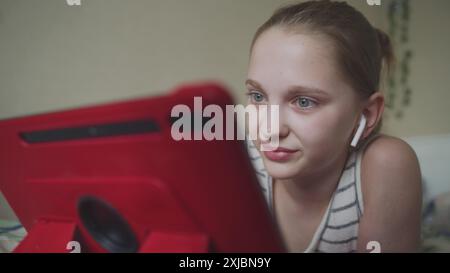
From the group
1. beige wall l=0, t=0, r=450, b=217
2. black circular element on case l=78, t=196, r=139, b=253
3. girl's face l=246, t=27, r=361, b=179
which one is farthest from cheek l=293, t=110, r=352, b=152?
black circular element on case l=78, t=196, r=139, b=253

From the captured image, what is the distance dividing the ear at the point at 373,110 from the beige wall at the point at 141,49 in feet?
0.23

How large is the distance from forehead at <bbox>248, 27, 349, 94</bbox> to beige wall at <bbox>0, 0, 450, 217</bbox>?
76 millimetres

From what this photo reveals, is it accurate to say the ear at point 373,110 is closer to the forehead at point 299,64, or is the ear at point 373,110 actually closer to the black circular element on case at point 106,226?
the forehead at point 299,64

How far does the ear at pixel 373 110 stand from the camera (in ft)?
2.03

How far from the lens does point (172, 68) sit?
0.66 m

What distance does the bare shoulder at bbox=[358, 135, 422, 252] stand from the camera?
0.59 m

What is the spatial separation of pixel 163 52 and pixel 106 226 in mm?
332

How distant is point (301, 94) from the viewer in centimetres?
55

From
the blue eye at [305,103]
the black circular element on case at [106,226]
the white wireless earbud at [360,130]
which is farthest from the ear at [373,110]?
the black circular element on case at [106,226]

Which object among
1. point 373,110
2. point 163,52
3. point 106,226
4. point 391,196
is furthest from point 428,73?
point 106,226

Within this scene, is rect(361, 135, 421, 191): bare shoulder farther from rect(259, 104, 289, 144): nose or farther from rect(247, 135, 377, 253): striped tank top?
rect(259, 104, 289, 144): nose
